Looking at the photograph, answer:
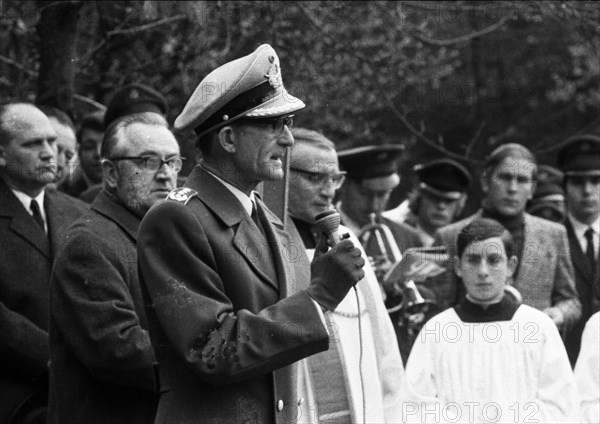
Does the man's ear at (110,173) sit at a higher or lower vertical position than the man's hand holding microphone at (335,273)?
higher

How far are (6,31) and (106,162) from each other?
4.28 m

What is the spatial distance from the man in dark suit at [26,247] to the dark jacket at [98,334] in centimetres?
63

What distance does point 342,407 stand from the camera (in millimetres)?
5457

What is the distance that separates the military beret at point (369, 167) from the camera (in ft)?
29.0

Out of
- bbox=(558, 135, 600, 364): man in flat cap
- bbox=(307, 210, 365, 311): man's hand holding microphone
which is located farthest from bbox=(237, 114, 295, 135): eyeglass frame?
bbox=(558, 135, 600, 364): man in flat cap

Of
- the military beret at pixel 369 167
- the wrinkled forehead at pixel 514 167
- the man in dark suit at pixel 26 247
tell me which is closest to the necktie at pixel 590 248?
the wrinkled forehead at pixel 514 167

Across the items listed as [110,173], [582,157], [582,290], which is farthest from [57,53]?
[582,290]

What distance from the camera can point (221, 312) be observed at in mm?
4102

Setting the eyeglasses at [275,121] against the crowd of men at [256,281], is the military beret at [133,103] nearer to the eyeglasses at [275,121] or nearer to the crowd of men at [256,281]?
the crowd of men at [256,281]

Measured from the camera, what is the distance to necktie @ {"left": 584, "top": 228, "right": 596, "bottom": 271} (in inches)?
334

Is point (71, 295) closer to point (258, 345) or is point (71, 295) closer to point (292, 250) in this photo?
point (292, 250)

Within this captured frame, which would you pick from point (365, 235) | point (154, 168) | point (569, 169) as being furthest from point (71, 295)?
point (569, 169)

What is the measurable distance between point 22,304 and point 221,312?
2.35 m

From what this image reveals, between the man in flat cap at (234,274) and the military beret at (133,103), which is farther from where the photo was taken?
the military beret at (133,103)
